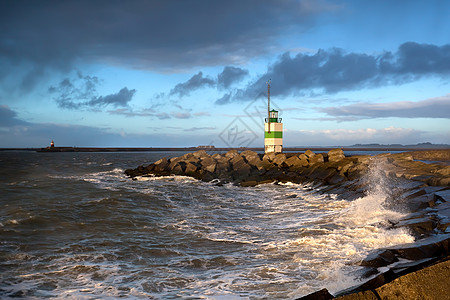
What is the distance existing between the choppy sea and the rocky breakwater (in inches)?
16.5

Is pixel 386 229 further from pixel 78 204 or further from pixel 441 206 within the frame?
pixel 78 204

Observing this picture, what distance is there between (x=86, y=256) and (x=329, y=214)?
5795 mm

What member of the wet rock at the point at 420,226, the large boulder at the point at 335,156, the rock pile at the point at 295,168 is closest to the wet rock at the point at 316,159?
the rock pile at the point at 295,168

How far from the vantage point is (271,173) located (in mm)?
19141

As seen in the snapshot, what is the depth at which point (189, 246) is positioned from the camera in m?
6.53

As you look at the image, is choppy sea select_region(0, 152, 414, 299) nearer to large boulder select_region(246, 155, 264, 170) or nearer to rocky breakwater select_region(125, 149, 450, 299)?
rocky breakwater select_region(125, 149, 450, 299)

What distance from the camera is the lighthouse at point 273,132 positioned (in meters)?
26.3

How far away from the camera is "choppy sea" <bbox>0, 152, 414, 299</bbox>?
4.46 meters

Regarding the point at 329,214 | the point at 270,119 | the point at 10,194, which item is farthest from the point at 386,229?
the point at 270,119

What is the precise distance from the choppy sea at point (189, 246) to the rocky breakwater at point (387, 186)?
419mm

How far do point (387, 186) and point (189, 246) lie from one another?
281 inches

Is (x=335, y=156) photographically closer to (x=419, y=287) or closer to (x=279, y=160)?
(x=279, y=160)

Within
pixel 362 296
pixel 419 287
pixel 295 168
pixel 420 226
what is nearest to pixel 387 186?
pixel 420 226

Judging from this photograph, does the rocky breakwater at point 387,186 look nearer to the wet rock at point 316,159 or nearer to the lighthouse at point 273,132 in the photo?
the wet rock at point 316,159
